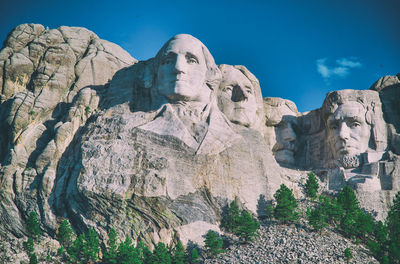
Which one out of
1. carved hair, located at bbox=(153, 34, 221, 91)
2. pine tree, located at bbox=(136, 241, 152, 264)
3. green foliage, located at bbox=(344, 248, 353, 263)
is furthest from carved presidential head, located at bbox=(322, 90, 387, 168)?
pine tree, located at bbox=(136, 241, 152, 264)

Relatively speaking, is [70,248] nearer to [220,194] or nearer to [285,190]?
[220,194]

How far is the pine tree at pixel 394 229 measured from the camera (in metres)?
28.8

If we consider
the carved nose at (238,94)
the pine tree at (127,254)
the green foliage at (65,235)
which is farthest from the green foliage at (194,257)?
the carved nose at (238,94)

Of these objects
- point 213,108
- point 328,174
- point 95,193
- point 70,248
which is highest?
point 213,108

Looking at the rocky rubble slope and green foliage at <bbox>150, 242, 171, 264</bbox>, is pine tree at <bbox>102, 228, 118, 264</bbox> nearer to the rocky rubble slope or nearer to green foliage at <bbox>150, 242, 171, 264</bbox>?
green foliage at <bbox>150, 242, 171, 264</bbox>

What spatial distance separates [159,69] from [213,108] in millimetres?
3177

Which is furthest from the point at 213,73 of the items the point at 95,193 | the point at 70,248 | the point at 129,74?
the point at 70,248

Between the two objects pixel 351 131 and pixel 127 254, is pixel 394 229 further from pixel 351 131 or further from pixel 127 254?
pixel 127 254

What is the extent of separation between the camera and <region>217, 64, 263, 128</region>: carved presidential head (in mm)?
36094

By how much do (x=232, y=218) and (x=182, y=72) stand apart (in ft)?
24.2

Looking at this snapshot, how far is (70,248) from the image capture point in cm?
2872

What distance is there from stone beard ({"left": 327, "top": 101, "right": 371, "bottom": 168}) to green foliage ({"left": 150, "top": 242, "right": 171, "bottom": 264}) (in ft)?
42.0

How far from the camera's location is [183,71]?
33.3 m

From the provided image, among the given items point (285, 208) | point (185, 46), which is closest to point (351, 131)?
point (285, 208)
